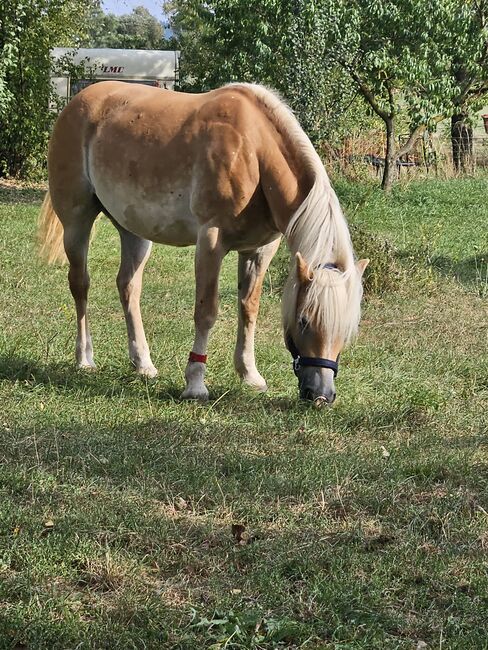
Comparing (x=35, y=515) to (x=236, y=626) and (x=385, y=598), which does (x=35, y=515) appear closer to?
(x=236, y=626)

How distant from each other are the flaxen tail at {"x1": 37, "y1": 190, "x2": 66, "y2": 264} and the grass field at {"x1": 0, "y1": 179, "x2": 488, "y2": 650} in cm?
61

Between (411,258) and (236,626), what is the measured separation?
21.6ft

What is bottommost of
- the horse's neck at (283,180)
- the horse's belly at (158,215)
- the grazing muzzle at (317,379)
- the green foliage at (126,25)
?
the grazing muzzle at (317,379)

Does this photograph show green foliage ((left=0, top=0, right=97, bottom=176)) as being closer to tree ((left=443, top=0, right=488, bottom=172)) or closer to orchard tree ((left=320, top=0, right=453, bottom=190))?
A: orchard tree ((left=320, top=0, right=453, bottom=190))

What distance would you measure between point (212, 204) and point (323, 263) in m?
0.81

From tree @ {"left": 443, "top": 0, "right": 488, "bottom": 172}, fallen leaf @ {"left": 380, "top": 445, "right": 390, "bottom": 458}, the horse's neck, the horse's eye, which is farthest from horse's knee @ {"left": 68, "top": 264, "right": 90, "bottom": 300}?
tree @ {"left": 443, "top": 0, "right": 488, "bottom": 172}

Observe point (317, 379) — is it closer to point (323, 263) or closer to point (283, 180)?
point (323, 263)

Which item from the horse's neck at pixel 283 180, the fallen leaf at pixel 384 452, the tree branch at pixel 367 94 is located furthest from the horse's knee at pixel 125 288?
the tree branch at pixel 367 94

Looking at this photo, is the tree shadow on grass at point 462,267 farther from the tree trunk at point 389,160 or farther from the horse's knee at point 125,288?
the tree trunk at point 389,160

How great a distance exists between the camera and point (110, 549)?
290cm

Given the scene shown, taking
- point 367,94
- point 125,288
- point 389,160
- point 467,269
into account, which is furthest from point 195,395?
point 389,160

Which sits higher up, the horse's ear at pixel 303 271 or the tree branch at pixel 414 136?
the tree branch at pixel 414 136

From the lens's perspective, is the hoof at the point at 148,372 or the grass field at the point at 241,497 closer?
the grass field at the point at 241,497

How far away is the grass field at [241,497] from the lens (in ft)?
8.18
